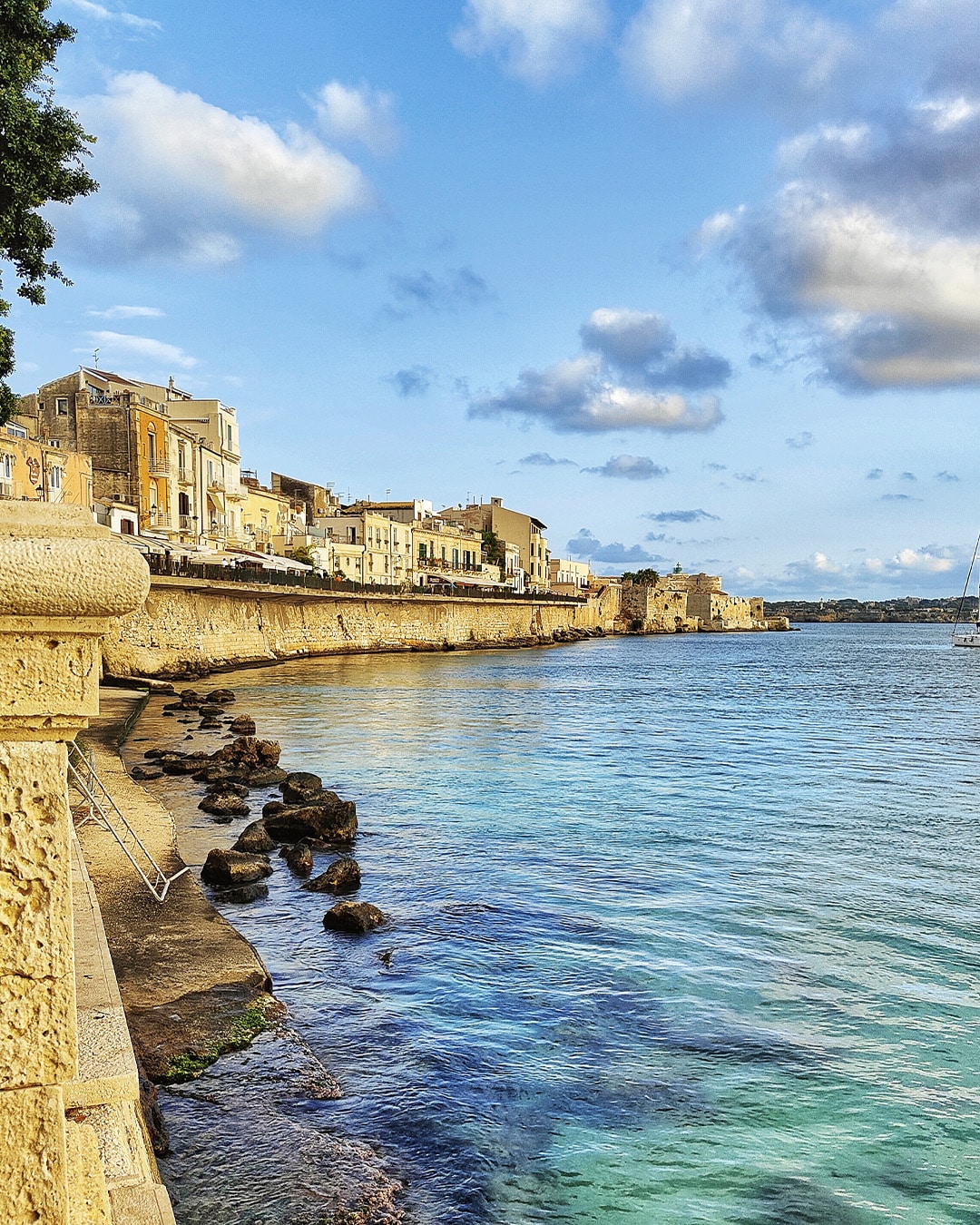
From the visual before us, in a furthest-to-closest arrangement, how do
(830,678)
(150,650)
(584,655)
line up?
(584,655) → (830,678) → (150,650)

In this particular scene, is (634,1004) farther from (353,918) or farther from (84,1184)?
(84,1184)

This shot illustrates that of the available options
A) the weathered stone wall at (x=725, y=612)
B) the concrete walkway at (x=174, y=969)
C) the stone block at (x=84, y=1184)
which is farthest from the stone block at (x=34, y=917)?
the weathered stone wall at (x=725, y=612)

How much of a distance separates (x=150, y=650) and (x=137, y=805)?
28.7 metres

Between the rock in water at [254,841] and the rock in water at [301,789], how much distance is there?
1548 mm

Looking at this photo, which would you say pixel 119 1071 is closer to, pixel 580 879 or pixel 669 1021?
pixel 669 1021

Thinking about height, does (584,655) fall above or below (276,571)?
below

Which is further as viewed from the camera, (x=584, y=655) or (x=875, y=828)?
(x=584, y=655)

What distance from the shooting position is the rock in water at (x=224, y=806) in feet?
48.9

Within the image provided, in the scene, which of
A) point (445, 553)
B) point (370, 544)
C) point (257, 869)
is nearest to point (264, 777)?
point (257, 869)

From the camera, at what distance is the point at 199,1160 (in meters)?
5.46

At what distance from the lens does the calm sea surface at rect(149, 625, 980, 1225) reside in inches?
233

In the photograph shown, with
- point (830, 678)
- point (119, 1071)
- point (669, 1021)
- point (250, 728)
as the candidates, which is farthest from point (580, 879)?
point (830, 678)

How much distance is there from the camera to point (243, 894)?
420 inches

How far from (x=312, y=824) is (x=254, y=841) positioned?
4.07 feet
